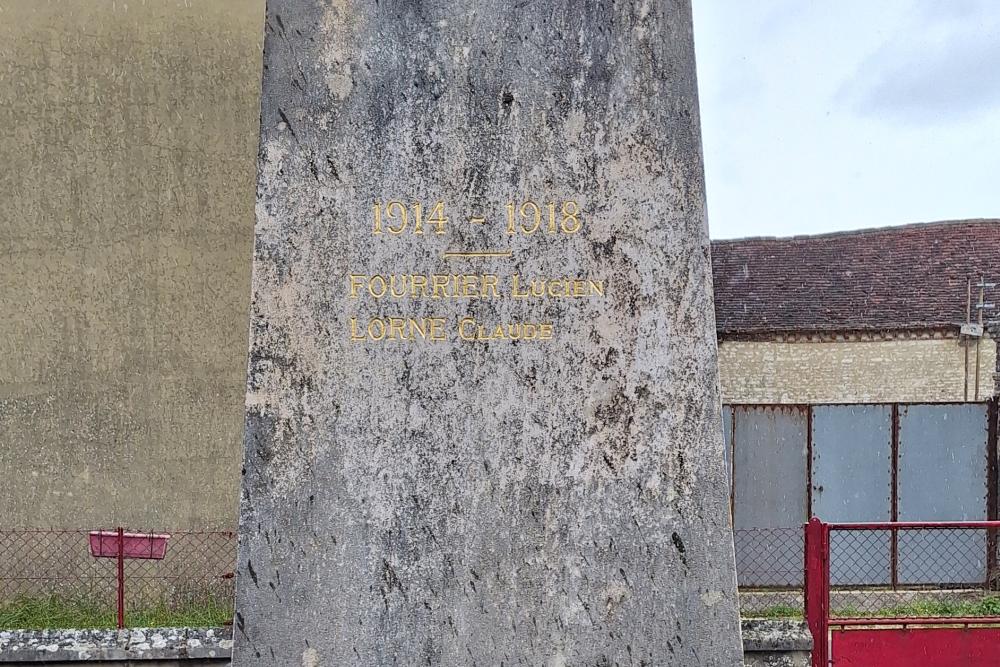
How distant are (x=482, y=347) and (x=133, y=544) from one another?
Answer: 5529mm

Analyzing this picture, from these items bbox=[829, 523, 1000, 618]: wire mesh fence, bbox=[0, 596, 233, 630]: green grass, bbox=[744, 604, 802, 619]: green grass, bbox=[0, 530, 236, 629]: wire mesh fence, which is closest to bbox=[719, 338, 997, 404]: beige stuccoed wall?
bbox=[829, 523, 1000, 618]: wire mesh fence

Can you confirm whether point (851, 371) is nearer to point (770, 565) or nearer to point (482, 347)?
point (770, 565)

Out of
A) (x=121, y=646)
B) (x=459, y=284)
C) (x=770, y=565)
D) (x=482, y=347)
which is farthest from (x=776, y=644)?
(x=770, y=565)

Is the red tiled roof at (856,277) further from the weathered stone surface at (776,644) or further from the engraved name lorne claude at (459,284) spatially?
the engraved name lorne claude at (459,284)

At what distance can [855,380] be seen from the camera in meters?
14.7

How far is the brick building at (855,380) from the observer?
12.0 m

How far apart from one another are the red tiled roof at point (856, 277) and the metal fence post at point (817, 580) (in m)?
9.24

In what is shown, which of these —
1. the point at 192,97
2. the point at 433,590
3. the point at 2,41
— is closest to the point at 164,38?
the point at 192,97

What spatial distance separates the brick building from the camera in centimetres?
1199

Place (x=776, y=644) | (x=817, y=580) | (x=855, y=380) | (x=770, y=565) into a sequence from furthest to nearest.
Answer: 1. (x=855, y=380)
2. (x=770, y=565)
3. (x=817, y=580)
4. (x=776, y=644)

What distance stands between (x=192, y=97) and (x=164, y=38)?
1.76 ft

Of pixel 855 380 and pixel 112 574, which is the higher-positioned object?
pixel 855 380

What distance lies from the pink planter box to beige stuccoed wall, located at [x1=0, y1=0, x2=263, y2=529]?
30cm

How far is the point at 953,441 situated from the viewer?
12.1 meters
